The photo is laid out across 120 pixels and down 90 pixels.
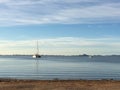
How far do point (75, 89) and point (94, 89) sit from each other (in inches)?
66.6

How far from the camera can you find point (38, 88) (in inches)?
1230

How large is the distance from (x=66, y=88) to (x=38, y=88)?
246 centimetres

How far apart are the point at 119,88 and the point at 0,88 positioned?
413 inches

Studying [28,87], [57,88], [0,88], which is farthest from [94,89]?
[0,88]

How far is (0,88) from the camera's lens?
31281mm

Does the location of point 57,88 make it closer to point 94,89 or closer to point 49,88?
point 49,88

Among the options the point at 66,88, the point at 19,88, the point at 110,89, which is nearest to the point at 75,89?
the point at 66,88

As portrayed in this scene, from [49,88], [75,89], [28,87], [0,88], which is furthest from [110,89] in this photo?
[0,88]

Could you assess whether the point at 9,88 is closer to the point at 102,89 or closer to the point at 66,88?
the point at 66,88

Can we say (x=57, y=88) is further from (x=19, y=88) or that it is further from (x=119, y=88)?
(x=119, y=88)

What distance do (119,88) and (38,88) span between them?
714cm

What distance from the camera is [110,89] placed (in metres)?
30.8

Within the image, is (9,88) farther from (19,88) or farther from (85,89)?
(85,89)

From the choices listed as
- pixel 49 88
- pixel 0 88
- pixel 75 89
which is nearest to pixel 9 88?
pixel 0 88
